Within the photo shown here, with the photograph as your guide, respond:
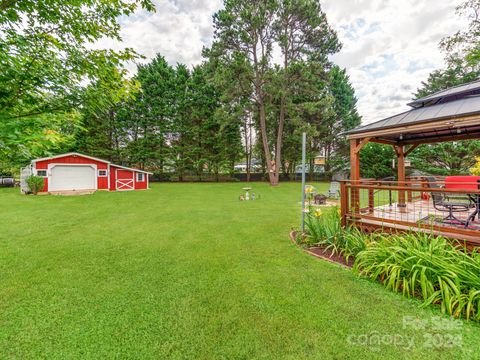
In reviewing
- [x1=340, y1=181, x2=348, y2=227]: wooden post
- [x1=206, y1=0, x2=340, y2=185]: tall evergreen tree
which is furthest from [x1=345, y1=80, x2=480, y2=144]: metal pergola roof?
[x1=206, y1=0, x2=340, y2=185]: tall evergreen tree

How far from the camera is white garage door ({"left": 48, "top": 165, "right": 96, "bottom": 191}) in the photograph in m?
14.4

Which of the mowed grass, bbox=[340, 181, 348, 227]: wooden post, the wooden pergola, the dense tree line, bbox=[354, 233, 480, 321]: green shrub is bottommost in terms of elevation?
the mowed grass

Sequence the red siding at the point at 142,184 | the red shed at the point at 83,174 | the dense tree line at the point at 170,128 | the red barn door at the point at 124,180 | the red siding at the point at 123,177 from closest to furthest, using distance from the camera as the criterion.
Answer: the red shed at the point at 83,174
the red siding at the point at 123,177
the red barn door at the point at 124,180
the red siding at the point at 142,184
the dense tree line at the point at 170,128

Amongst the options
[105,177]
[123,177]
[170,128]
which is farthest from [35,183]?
[170,128]

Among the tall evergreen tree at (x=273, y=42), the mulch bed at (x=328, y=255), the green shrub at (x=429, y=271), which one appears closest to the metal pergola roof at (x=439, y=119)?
the green shrub at (x=429, y=271)

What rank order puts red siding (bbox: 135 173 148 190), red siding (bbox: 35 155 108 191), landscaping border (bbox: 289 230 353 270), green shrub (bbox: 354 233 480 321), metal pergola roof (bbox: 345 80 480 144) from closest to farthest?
1. green shrub (bbox: 354 233 480 321)
2. landscaping border (bbox: 289 230 353 270)
3. metal pergola roof (bbox: 345 80 480 144)
4. red siding (bbox: 35 155 108 191)
5. red siding (bbox: 135 173 148 190)

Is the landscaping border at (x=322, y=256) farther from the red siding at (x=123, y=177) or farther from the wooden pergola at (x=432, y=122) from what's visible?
the red siding at (x=123, y=177)

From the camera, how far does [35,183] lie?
1320cm

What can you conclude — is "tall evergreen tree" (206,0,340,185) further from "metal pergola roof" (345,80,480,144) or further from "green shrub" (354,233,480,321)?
"green shrub" (354,233,480,321)

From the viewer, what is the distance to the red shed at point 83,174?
554 inches

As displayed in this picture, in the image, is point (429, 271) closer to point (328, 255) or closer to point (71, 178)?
point (328, 255)

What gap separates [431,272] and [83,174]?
62.7 ft

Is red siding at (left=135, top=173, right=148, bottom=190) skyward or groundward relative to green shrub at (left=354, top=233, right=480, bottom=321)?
skyward

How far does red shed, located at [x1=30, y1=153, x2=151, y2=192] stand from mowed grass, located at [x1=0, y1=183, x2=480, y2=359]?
39.9 feet
